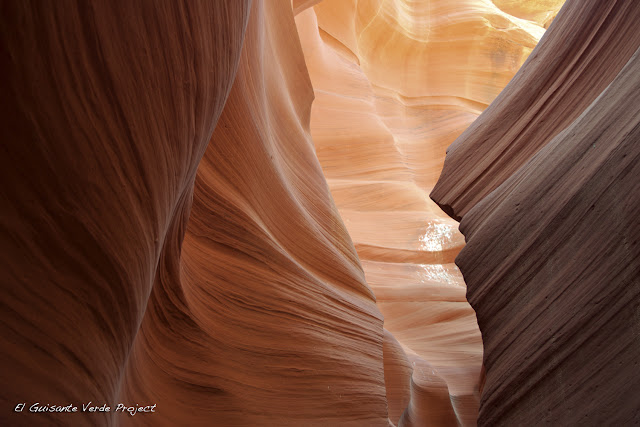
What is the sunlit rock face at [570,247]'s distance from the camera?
1.21 metres

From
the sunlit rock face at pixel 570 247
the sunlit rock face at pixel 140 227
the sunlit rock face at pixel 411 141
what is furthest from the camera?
the sunlit rock face at pixel 411 141

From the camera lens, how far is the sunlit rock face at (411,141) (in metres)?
4.32

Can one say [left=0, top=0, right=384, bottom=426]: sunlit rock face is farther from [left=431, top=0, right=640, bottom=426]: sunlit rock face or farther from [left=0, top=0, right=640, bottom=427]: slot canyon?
[left=431, top=0, right=640, bottom=426]: sunlit rock face

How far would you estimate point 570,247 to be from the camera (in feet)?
4.69

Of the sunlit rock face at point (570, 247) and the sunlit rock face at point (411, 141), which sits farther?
the sunlit rock face at point (411, 141)

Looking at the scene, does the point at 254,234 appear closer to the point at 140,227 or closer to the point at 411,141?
the point at 140,227

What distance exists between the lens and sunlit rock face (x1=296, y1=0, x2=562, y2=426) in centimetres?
432

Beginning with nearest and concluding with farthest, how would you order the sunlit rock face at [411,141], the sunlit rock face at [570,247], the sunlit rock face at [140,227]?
1. the sunlit rock face at [140,227]
2. the sunlit rock face at [570,247]
3. the sunlit rock face at [411,141]

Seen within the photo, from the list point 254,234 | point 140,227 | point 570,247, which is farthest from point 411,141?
point 140,227

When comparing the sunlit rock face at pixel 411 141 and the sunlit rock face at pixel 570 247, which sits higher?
the sunlit rock face at pixel 570 247

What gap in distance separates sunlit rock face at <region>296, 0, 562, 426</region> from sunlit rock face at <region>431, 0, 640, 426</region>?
1843mm

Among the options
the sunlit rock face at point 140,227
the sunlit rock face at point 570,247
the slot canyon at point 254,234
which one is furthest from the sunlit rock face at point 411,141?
the sunlit rock face at point 570,247

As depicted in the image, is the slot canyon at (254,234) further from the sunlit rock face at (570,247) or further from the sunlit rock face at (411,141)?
the sunlit rock face at (411,141)

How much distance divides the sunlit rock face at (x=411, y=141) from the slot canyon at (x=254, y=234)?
22cm
